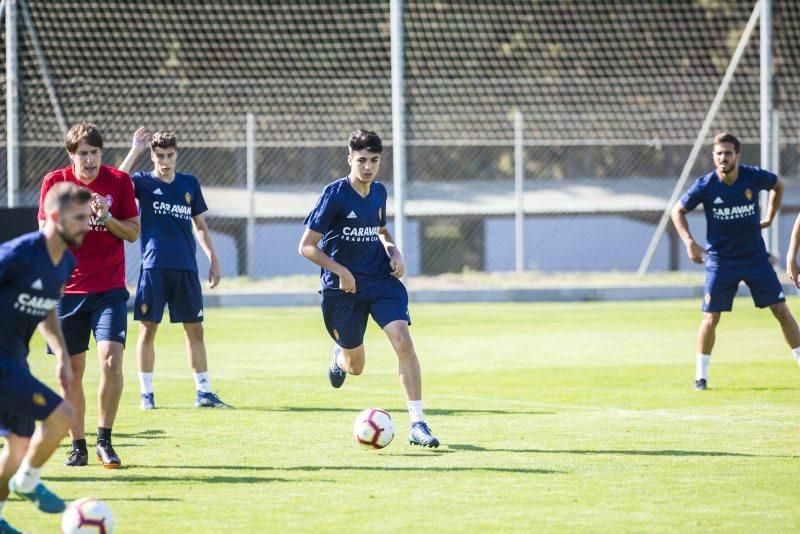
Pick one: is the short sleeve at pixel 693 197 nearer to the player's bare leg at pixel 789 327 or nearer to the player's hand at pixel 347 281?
the player's bare leg at pixel 789 327

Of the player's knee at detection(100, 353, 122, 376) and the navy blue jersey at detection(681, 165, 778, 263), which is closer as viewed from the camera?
the player's knee at detection(100, 353, 122, 376)

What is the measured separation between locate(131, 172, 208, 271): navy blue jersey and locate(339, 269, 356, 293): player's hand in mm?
2843

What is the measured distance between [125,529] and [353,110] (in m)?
23.5

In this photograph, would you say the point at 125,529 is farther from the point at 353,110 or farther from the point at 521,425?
the point at 353,110

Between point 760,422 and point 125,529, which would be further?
point 760,422

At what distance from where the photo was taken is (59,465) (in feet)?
26.4

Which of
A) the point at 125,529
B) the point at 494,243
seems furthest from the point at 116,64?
the point at 125,529

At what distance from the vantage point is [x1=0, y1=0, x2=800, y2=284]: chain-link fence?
26.1 meters

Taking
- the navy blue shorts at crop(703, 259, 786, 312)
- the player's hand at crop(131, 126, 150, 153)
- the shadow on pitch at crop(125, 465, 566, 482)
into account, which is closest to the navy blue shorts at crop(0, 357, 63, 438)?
the shadow on pitch at crop(125, 465, 566, 482)

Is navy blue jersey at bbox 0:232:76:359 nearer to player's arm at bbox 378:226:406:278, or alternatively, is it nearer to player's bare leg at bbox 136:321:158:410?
player's arm at bbox 378:226:406:278

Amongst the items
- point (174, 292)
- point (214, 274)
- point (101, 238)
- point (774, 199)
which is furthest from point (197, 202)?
point (774, 199)

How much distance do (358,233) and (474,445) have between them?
175 centimetres

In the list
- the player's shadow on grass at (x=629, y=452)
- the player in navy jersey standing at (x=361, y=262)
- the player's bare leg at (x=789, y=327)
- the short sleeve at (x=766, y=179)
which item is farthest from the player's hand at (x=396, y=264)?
the short sleeve at (x=766, y=179)

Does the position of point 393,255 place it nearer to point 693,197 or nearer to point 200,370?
point 200,370
